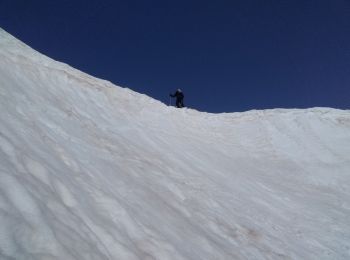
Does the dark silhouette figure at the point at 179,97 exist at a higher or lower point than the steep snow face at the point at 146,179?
higher

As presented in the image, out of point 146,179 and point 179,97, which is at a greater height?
point 179,97

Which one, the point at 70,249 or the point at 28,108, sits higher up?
the point at 28,108

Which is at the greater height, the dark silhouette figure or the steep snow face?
the dark silhouette figure

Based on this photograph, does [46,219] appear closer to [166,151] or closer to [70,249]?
[70,249]

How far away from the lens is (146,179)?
7.67m

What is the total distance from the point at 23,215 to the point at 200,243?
9.58 feet

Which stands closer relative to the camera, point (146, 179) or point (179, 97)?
point (146, 179)

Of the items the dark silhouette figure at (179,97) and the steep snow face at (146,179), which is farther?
the dark silhouette figure at (179,97)

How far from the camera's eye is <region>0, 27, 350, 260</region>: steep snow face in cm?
456

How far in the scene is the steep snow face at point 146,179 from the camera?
4559 millimetres

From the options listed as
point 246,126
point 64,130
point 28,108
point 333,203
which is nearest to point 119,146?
point 64,130

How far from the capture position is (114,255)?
4453 millimetres

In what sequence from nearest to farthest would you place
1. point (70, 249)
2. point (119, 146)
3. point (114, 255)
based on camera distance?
point (70, 249) → point (114, 255) → point (119, 146)

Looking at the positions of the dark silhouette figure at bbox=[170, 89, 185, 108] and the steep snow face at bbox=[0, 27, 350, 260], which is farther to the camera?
the dark silhouette figure at bbox=[170, 89, 185, 108]
